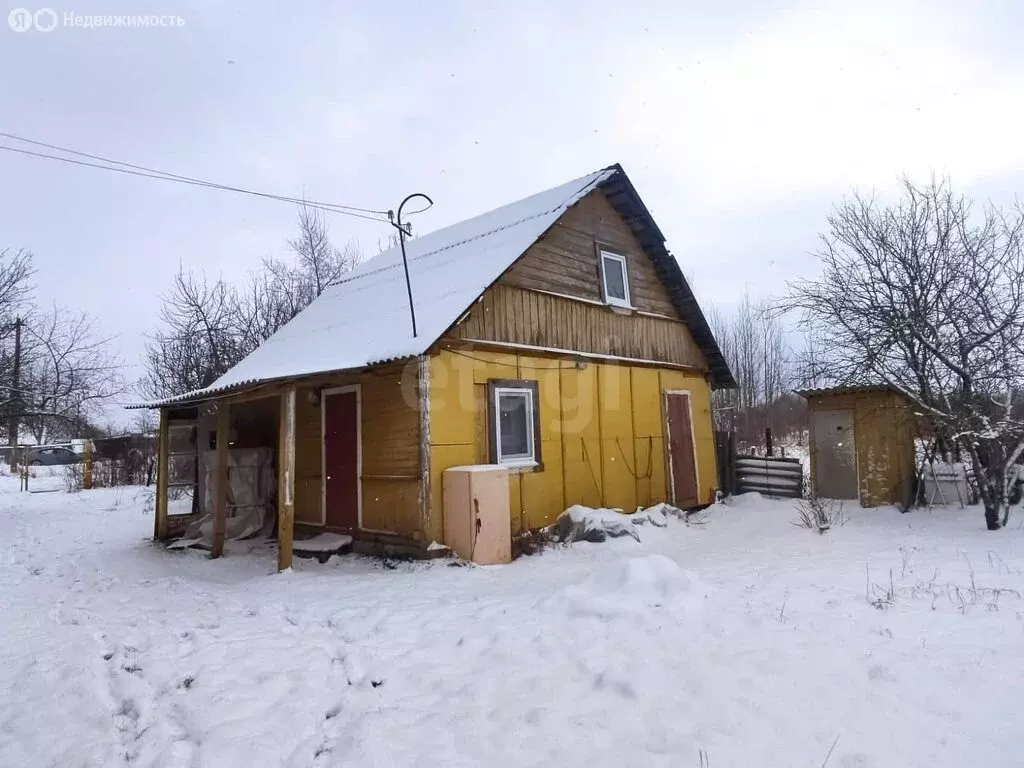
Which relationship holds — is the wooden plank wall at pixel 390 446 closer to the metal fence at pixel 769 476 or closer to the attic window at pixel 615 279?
the attic window at pixel 615 279

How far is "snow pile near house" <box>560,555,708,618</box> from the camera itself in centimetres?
514

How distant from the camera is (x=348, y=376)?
29.9ft

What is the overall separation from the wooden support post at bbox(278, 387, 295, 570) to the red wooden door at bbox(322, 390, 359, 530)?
4.48ft

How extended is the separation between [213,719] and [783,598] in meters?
4.54

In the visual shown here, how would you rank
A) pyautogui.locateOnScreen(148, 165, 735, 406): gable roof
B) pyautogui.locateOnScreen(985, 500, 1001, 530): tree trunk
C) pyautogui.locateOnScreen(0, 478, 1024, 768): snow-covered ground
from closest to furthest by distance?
1. pyautogui.locateOnScreen(0, 478, 1024, 768): snow-covered ground
2. pyautogui.locateOnScreen(148, 165, 735, 406): gable roof
3. pyautogui.locateOnScreen(985, 500, 1001, 530): tree trunk

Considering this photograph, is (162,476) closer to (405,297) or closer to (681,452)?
(405,297)

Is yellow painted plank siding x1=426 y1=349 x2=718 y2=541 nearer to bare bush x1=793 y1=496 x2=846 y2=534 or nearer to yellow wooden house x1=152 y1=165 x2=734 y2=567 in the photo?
yellow wooden house x1=152 y1=165 x2=734 y2=567

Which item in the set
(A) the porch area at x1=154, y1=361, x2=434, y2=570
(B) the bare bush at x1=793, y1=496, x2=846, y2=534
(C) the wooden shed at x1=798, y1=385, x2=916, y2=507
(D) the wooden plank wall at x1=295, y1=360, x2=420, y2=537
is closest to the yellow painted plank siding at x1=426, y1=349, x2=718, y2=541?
(D) the wooden plank wall at x1=295, y1=360, x2=420, y2=537

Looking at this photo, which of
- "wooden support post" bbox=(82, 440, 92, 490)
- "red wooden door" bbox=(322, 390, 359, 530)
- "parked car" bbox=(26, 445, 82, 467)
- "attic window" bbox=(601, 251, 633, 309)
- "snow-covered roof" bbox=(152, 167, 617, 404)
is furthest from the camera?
"parked car" bbox=(26, 445, 82, 467)

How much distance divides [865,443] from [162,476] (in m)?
13.0

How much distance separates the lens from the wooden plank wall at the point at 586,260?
10.6m

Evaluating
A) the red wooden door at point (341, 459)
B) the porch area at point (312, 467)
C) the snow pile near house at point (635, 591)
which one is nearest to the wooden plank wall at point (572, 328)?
the porch area at point (312, 467)

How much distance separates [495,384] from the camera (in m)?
9.58

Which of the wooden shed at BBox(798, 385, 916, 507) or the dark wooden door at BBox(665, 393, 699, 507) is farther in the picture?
the dark wooden door at BBox(665, 393, 699, 507)
